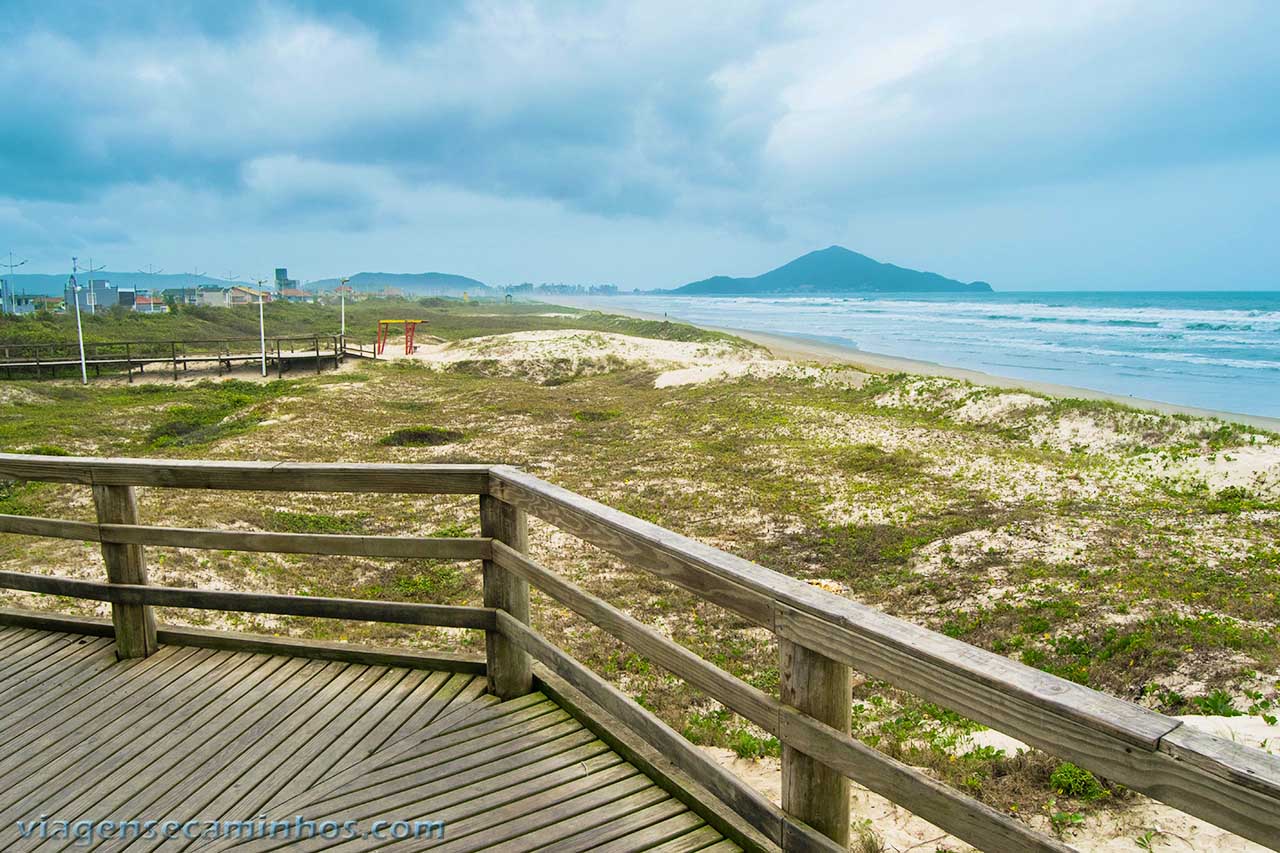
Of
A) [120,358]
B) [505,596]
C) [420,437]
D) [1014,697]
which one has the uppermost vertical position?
[1014,697]

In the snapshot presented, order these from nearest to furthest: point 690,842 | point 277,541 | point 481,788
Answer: point 690,842
point 481,788
point 277,541

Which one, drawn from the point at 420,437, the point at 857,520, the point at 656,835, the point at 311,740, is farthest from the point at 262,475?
the point at 420,437

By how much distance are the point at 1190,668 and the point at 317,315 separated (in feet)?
369

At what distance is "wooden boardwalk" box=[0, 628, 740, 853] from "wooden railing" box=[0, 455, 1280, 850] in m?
0.25

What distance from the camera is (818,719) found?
2.33 metres

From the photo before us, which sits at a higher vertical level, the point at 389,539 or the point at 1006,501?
the point at 389,539

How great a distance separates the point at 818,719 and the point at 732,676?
0.49m

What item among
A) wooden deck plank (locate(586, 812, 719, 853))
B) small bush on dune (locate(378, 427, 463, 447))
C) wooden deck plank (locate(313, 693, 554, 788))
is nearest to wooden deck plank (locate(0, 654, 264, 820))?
wooden deck plank (locate(313, 693, 554, 788))

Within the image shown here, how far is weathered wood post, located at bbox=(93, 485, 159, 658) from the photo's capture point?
423cm

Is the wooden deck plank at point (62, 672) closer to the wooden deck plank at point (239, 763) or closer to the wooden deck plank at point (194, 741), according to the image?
the wooden deck plank at point (194, 741)

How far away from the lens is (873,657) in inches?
81.5

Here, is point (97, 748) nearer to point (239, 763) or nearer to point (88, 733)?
point (88, 733)

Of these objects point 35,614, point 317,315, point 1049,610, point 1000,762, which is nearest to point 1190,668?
point 1049,610

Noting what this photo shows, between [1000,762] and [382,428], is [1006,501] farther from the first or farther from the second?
[382,428]
